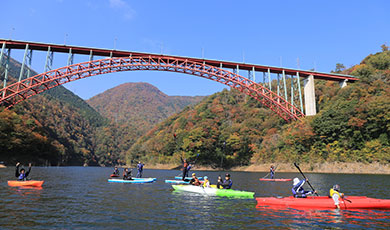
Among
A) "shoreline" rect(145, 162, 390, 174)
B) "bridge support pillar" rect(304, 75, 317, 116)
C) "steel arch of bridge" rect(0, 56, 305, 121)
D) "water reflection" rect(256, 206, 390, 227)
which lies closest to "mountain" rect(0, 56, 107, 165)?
"steel arch of bridge" rect(0, 56, 305, 121)

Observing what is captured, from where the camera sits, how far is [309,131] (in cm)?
5447

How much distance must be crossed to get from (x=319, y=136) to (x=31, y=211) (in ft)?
169

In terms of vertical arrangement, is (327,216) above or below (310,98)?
below

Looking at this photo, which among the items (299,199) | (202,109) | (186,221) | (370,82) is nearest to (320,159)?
(370,82)

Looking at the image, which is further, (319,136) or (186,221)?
(319,136)

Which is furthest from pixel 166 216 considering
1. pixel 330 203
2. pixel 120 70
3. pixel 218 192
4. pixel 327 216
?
pixel 120 70

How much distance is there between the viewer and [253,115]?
290 ft

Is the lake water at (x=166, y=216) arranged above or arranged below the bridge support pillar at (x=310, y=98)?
below

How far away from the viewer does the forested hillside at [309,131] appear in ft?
156

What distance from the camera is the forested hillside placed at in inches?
1877

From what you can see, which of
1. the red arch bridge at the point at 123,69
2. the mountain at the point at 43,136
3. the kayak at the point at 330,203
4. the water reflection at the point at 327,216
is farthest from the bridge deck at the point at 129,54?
the water reflection at the point at 327,216

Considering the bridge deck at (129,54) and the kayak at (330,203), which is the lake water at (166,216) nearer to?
the kayak at (330,203)

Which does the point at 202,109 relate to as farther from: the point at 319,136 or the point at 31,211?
the point at 31,211

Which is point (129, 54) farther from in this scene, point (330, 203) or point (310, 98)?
point (330, 203)
